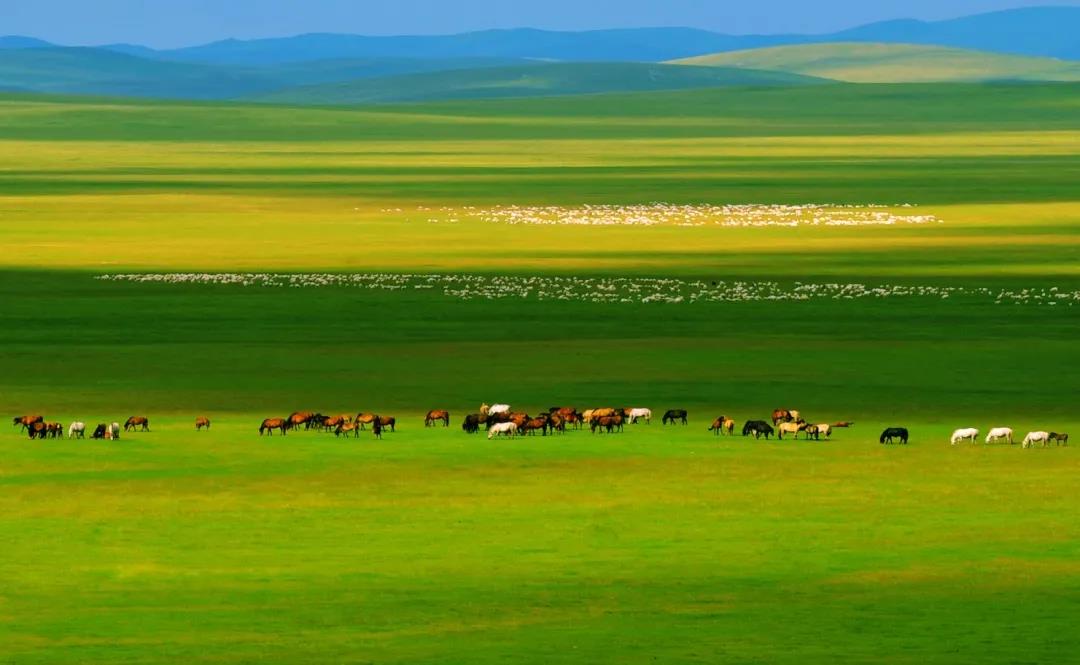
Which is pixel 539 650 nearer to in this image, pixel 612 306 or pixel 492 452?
pixel 492 452

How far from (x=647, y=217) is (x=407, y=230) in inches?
340

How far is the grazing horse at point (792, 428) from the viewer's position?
2902 cm

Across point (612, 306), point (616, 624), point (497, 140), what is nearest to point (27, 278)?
point (612, 306)

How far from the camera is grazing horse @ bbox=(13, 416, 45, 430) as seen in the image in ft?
94.9

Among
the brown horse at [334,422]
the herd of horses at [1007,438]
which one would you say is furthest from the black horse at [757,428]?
the brown horse at [334,422]

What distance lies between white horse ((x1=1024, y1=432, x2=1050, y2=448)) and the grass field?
0.36 m

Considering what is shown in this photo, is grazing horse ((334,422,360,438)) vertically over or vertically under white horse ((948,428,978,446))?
under

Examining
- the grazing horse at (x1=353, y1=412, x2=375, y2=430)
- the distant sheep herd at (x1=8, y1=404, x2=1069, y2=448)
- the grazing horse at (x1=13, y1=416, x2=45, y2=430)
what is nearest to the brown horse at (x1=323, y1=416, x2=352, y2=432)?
the distant sheep herd at (x1=8, y1=404, x2=1069, y2=448)

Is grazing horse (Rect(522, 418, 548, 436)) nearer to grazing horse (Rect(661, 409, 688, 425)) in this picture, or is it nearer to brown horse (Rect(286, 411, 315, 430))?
grazing horse (Rect(661, 409, 688, 425))

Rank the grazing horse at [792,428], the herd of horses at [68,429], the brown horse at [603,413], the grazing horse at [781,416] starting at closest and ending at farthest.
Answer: the herd of horses at [68,429] → the grazing horse at [792,428] → the brown horse at [603,413] → the grazing horse at [781,416]

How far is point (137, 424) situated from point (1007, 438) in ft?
36.0

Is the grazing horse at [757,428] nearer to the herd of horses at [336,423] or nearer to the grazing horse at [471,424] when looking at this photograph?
the grazing horse at [471,424]

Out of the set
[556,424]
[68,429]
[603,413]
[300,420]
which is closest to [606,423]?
[603,413]

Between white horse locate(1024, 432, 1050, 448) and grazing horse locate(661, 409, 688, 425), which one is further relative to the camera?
grazing horse locate(661, 409, 688, 425)
